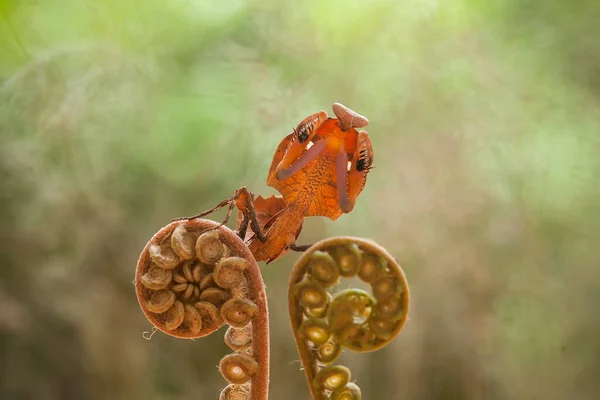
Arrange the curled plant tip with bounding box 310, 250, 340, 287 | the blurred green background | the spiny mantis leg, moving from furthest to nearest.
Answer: the blurred green background
the spiny mantis leg
the curled plant tip with bounding box 310, 250, 340, 287

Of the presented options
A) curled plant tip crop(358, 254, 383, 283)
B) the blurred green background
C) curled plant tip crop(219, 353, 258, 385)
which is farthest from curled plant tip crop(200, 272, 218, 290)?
the blurred green background

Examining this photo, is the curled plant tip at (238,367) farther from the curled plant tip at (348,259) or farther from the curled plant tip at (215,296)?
the curled plant tip at (348,259)

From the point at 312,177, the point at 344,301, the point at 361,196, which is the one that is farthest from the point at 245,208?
the point at 361,196

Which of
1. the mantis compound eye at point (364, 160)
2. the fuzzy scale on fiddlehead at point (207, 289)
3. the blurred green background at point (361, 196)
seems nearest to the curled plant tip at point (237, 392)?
the fuzzy scale on fiddlehead at point (207, 289)

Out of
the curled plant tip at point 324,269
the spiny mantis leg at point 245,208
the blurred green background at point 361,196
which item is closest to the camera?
the curled plant tip at point 324,269

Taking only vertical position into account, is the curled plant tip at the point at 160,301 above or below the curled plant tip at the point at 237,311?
above

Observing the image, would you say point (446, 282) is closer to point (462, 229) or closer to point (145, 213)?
point (462, 229)

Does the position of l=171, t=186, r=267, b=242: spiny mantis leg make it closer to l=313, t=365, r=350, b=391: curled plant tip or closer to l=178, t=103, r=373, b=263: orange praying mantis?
l=178, t=103, r=373, b=263: orange praying mantis
